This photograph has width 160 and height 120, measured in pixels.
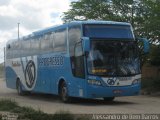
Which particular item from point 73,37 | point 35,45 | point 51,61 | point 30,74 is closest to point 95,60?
point 73,37

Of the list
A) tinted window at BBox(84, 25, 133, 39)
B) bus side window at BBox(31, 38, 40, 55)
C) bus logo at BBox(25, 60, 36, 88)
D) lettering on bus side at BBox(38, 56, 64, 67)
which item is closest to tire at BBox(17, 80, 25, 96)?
bus logo at BBox(25, 60, 36, 88)

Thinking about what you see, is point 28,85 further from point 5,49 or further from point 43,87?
point 5,49

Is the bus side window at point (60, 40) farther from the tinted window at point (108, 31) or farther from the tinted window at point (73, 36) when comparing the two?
the tinted window at point (108, 31)

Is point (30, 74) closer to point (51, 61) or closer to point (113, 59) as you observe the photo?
point (51, 61)

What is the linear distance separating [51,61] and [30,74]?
367cm

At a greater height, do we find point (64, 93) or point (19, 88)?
point (64, 93)

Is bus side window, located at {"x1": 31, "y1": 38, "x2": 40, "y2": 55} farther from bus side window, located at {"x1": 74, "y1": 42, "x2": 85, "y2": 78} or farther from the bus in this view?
bus side window, located at {"x1": 74, "y1": 42, "x2": 85, "y2": 78}

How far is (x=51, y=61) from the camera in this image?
80.0ft

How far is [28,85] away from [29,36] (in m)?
2.71

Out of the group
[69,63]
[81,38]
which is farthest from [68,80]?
[81,38]

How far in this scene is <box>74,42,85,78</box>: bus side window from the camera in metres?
21.0

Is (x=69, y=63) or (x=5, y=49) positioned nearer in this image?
(x=69, y=63)

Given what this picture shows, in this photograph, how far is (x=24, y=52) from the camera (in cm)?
2856

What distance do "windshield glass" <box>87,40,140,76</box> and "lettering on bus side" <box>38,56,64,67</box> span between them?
94.5 inches
